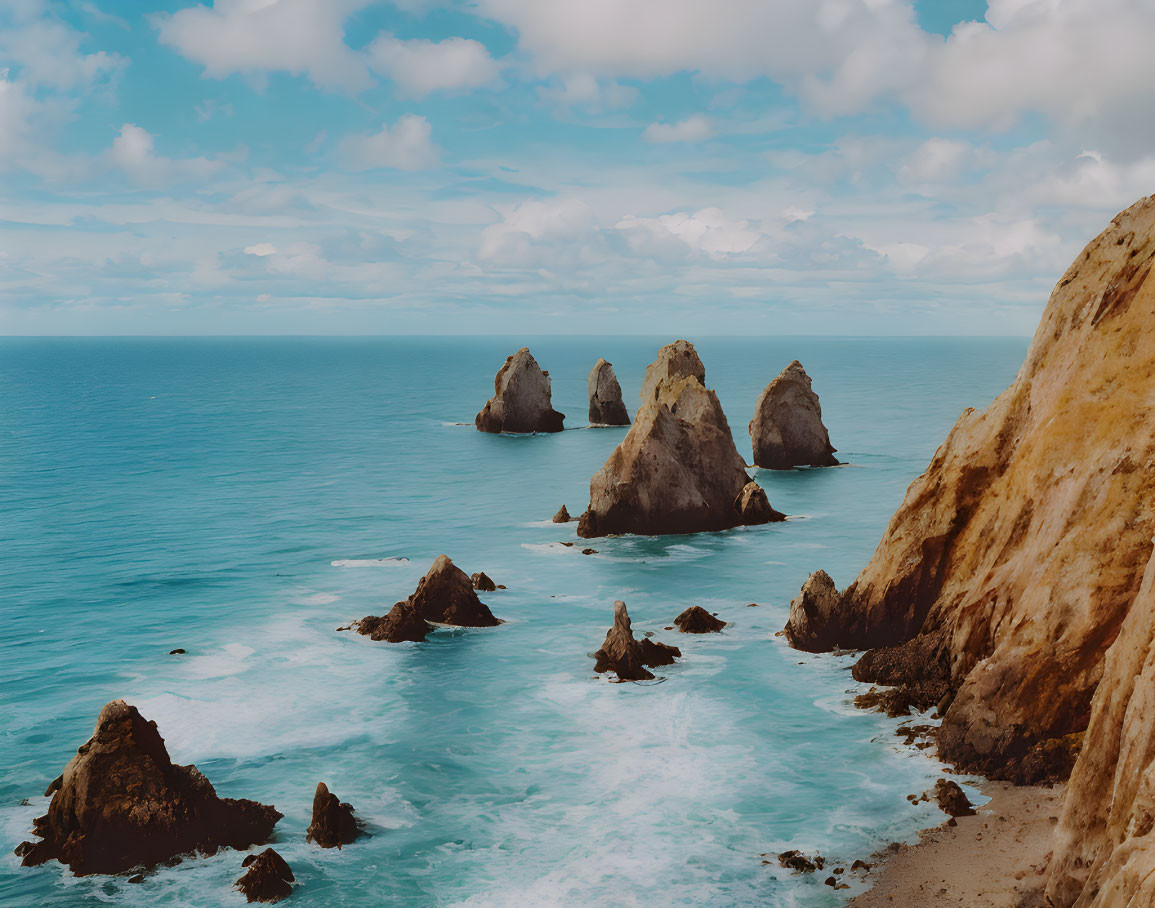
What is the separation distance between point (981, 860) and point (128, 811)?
68.2ft

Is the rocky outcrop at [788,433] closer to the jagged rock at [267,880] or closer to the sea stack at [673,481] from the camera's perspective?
the sea stack at [673,481]

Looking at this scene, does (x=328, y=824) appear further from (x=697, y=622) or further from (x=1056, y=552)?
(x=697, y=622)

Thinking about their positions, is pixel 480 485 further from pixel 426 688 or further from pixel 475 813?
pixel 475 813

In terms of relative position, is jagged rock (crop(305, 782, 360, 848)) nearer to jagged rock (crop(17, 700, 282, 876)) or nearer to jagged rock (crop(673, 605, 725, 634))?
jagged rock (crop(17, 700, 282, 876))

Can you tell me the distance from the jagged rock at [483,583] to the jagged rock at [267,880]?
89.0 ft

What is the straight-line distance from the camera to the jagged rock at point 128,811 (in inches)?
972

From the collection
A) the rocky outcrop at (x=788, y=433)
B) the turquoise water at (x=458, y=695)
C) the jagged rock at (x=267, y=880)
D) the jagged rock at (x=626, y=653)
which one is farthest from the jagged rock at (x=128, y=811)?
the rocky outcrop at (x=788, y=433)

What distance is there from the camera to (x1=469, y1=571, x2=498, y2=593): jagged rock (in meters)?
50.7

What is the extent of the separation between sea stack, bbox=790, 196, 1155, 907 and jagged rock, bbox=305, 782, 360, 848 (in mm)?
16748

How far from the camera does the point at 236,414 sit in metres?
157

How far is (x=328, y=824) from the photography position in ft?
84.5

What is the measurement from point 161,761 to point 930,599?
1026 inches

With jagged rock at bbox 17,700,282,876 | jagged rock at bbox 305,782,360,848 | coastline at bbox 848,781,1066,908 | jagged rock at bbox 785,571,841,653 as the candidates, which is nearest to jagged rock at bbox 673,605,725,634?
jagged rock at bbox 785,571,841,653

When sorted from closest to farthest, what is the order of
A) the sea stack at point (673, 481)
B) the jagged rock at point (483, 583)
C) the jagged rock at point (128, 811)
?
the jagged rock at point (128, 811) < the jagged rock at point (483, 583) < the sea stack at point (673, 481)
